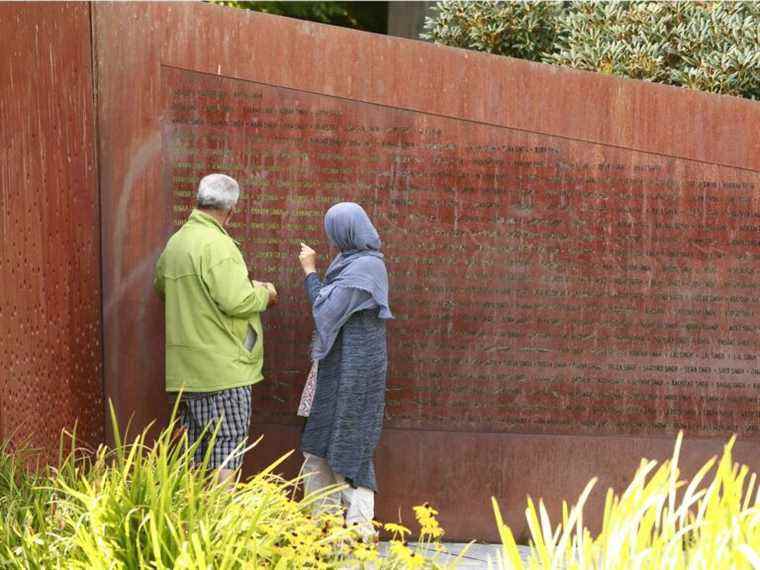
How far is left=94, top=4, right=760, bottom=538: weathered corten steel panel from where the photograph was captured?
6.04m

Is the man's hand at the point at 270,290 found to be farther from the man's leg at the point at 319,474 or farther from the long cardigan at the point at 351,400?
the man's leg at the point at 319,474

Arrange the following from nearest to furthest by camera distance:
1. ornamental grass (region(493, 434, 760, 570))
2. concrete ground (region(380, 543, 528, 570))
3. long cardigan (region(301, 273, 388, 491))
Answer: ornamental grass (region(493, 434, 760, 570)) → long cardigan (region(301, 273, 388, 491)) → concrete ground (region(380, 543, 528, 570))

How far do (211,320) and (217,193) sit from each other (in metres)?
0.61

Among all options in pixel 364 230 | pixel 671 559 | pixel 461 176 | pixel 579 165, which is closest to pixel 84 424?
pixel 364 230

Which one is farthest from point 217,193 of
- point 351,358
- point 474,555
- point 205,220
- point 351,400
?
point 474,555

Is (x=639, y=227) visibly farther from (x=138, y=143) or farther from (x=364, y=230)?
(x=138, y=143)

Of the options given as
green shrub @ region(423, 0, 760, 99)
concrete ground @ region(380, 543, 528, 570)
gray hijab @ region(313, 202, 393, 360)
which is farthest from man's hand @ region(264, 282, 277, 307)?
green shrub @ region(423, 0, 760, 99)

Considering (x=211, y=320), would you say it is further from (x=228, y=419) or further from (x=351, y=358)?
(x=351, y=358)

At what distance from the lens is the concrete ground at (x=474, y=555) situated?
18.3 feet

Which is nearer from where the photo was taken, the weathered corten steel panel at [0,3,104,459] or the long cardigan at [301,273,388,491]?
the weathered corten steel panel at [0,3,104,459]

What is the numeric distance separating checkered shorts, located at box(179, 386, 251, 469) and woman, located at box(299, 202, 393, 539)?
0.35 m

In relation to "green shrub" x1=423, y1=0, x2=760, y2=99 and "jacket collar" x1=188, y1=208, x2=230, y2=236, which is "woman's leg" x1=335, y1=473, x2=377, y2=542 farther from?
"green shrub" x1=423, y1=0, x2=760, y2=99

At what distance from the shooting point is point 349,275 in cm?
538

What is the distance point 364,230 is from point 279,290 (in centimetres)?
90
